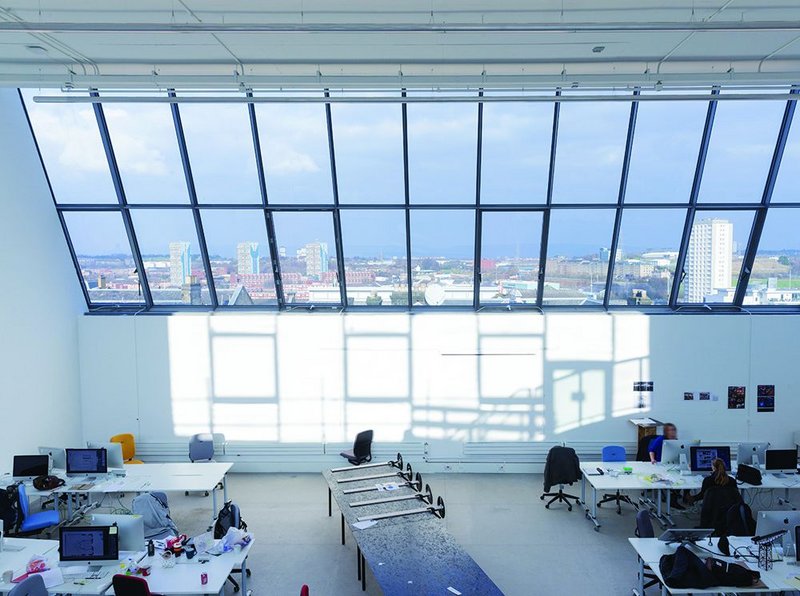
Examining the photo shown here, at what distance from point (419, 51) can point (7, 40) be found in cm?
484

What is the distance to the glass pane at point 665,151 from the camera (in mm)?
8992

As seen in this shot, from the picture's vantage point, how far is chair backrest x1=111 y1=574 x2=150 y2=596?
211 inches

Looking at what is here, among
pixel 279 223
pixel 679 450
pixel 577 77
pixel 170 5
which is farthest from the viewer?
pixel 279 223

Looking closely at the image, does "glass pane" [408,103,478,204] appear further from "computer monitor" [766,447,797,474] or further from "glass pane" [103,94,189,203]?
"computer monitor" [766,447,797,474]

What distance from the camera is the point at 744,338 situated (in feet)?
32.7

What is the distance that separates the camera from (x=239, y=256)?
10.1m

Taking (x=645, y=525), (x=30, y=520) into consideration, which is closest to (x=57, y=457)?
(x=30, y=520)

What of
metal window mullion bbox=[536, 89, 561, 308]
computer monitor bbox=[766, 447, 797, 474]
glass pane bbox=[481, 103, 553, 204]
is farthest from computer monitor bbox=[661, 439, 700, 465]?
glass pane bbox=[481, 103, 553, 204]

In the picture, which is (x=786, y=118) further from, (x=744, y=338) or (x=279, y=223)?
(x=279, y=223)

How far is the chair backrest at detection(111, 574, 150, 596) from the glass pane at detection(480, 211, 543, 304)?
6.71 m

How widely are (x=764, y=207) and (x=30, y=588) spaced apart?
428 inches

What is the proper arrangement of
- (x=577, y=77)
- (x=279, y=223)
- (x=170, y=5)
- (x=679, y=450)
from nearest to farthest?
(x=170, y=5), (x=577, y=77), (x=679, y=450), (x=279, y=223)

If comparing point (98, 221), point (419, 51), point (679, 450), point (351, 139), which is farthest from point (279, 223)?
point (679, 450)

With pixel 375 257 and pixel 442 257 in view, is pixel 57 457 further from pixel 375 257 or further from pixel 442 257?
pixel 442 257
